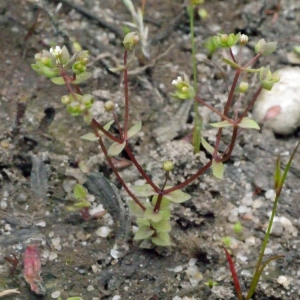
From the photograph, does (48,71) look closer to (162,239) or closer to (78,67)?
(78,67)

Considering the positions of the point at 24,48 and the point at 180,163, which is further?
the point at 24,48

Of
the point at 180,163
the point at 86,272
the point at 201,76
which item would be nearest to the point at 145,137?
the point at 180,163

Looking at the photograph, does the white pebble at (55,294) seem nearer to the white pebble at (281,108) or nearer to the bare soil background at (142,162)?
the bare soil background at (142,162)

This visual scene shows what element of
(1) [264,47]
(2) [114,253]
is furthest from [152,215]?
(1) [264,47]

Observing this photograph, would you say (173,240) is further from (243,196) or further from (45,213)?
(45,213)


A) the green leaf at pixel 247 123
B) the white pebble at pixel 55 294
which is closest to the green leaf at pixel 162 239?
the white pebble at pixel 55 294

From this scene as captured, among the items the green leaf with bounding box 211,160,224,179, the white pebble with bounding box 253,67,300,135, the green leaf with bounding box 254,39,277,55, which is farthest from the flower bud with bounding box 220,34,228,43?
the white pebble with bounding box 253,67,300,135

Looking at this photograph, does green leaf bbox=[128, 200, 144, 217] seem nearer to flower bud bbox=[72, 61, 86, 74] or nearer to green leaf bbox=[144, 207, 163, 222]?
green leaf bbox=[144, 207, 163, 222]
